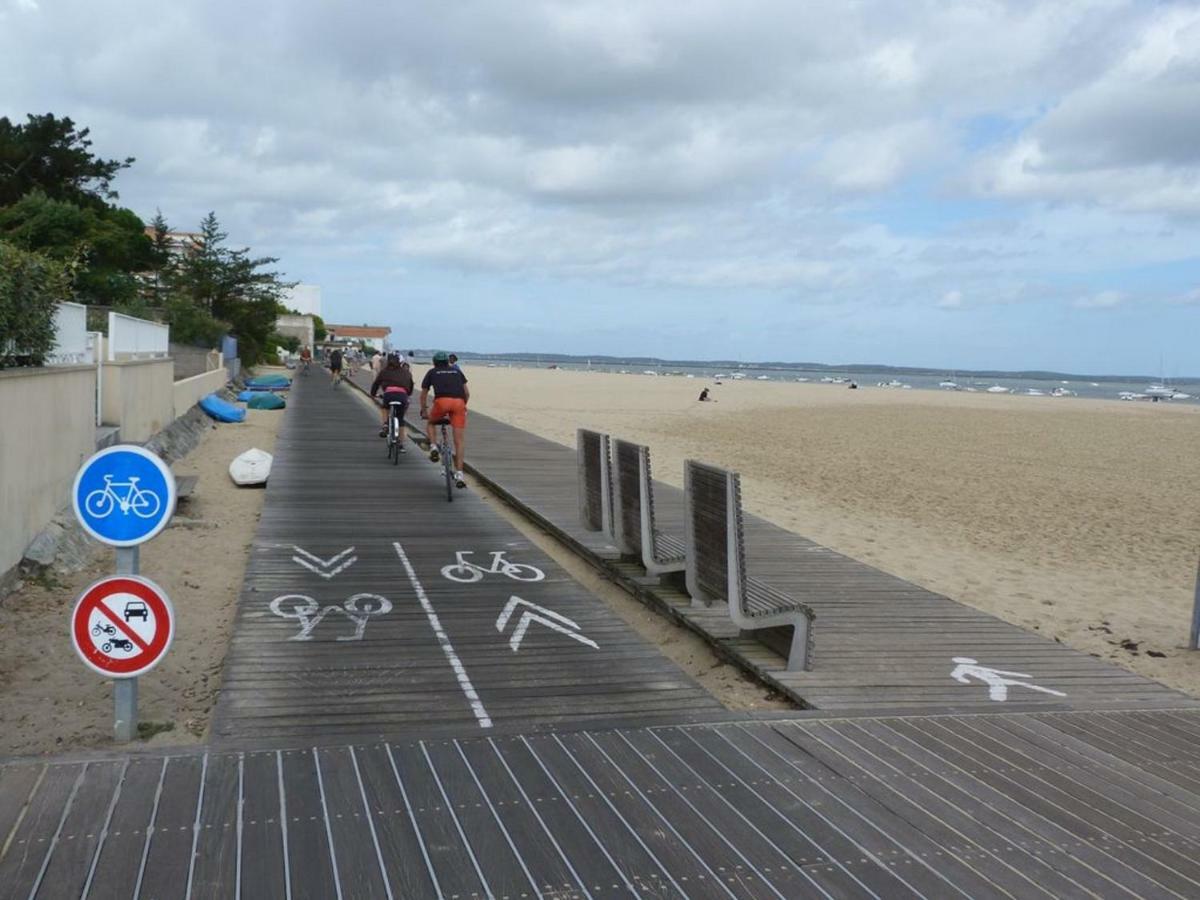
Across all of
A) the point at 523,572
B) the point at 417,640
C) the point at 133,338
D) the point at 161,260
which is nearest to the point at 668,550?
the point at 523,572

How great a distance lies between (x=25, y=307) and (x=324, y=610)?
13.9 feet

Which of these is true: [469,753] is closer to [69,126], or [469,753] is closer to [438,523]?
[438,523]

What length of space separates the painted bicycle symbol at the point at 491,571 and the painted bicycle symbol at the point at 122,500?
3.80 metres

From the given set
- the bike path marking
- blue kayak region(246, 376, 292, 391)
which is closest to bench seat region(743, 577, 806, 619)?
the bike path marking

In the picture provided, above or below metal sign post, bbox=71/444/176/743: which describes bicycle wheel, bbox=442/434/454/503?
below

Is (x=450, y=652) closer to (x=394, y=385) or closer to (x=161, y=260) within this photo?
(x=394, y=385)

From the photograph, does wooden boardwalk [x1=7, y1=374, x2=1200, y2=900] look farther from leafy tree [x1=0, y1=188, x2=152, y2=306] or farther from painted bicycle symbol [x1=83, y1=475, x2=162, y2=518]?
leafy tree [x1=0, y1=188, x2=152, y2=306]

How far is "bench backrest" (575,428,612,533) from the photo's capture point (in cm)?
920

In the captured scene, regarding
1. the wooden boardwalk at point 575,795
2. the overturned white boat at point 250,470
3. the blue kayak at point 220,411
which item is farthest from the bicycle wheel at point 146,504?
the blue kayak at point 220,411

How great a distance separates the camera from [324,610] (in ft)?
23.1

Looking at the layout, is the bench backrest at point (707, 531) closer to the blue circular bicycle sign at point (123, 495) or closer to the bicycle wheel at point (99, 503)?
the blue circular bicycle sign at point (123, 495)

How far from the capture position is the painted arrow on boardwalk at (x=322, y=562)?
8.18 metres

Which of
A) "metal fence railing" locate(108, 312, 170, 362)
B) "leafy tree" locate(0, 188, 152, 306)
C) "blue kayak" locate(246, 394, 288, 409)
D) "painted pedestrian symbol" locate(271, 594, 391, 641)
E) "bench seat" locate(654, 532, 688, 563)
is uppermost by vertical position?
"leafy tree" locate(0, 188, 152, 306)

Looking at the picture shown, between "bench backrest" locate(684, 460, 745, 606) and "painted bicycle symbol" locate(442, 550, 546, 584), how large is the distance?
5.13 feet
